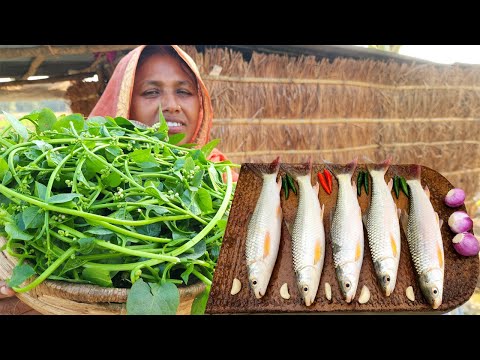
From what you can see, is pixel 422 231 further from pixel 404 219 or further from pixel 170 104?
pixel 170 104

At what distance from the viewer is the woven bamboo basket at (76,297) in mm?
950

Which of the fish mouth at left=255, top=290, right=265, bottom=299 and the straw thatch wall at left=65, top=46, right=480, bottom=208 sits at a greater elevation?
the straw thatch wall at left=65, top=46, right=480, bottom=208

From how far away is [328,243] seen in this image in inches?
45.0

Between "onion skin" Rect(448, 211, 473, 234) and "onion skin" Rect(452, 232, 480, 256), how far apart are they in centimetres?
1

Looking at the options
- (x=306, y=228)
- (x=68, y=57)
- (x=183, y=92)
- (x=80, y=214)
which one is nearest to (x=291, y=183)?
(x=306, y=228)

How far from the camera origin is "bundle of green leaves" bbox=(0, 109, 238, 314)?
0.97 meters

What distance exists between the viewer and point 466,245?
1.13 metres

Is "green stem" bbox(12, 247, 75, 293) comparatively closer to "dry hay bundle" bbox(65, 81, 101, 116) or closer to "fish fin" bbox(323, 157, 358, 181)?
"fish fin" bbox(323, 157, 358, 181)

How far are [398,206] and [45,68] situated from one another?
1038 millimetres

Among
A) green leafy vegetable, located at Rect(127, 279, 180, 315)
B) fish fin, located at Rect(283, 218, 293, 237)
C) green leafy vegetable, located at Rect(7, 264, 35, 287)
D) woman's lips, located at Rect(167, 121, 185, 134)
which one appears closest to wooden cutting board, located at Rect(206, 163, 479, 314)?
fish fin, located at Rect(283, 218, 293, 237)

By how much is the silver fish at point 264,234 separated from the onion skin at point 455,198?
38 centimetres

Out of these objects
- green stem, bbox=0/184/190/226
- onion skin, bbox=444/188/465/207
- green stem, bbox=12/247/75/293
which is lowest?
green stem, bbox=12/247/75/293

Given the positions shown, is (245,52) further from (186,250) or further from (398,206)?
(186,250)

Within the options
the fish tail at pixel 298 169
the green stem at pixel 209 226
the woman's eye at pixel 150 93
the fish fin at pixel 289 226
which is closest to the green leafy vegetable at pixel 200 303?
the green stem at pixel 209 226
